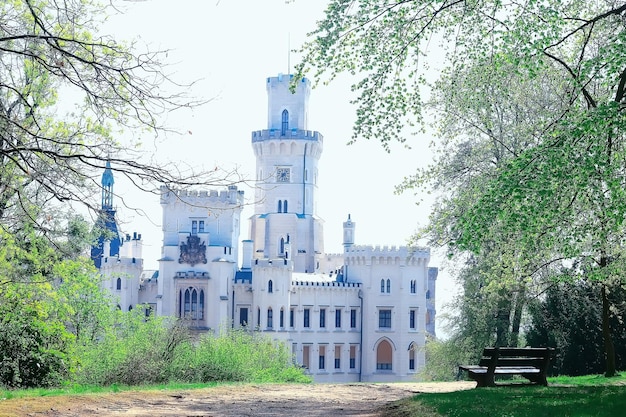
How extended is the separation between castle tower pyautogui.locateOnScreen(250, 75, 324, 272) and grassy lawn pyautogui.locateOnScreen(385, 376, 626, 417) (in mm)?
70735

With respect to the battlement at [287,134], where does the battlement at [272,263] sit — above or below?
below

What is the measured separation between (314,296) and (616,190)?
63.6 meters

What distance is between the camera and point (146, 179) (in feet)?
29.7

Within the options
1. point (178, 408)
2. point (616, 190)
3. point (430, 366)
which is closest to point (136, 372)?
point (178, 408)

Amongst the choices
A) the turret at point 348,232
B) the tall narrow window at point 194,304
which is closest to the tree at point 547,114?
the tall narrow window at point 194,304

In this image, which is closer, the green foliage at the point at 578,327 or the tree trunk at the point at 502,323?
the green foliage at the point at 578,327

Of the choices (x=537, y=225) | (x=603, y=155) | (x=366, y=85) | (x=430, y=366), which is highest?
(x=366, y=85)

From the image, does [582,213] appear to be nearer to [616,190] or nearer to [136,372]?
[616,190]

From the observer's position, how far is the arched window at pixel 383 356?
74.7m

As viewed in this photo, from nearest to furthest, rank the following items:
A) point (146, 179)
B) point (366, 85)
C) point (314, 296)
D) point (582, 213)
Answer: point (146, 179)
point (366, 85)
point (582, 213)
point (314, 296)

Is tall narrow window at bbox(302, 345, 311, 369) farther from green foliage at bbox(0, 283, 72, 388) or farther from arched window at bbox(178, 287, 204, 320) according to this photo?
green foliage at bbox(0, 283, 72, 388)

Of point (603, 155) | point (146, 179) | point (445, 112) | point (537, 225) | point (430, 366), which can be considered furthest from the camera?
point (430, 366)

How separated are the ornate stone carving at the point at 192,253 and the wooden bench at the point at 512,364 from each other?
5668cm

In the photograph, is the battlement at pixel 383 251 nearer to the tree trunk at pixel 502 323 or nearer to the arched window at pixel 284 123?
the arched window at pixel 284 123
